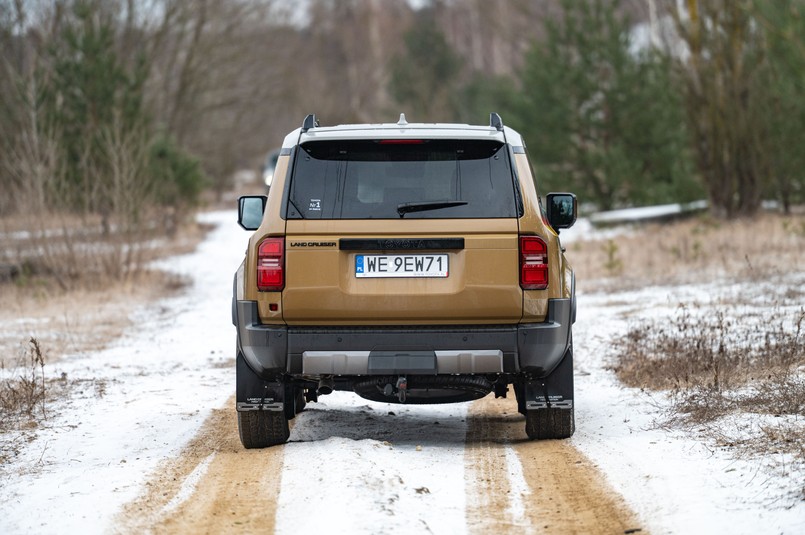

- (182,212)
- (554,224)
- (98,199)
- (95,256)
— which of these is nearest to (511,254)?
(554,224)

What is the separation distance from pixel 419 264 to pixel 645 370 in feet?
12.2

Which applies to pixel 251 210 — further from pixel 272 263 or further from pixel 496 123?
pixel 496 123

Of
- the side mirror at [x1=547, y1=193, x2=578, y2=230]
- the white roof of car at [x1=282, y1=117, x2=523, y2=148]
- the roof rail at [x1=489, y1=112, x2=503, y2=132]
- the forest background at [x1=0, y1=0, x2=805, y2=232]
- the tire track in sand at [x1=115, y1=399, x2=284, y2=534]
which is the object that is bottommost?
the tire track in sand at [x1=115, y1=399, x2=284, y2=534]

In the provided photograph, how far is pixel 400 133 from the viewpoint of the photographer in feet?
20.5

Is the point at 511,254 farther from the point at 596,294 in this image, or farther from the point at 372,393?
the point at 596,294

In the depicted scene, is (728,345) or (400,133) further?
(728,345)

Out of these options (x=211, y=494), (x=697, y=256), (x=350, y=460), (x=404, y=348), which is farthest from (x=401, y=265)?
(x=697, y=256)

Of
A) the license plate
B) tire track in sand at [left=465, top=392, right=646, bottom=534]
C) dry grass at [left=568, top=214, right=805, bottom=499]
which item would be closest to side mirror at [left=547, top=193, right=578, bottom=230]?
the license plate

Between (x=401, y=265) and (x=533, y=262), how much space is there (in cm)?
70

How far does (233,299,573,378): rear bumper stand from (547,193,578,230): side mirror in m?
0.92

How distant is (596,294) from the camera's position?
1628 cm

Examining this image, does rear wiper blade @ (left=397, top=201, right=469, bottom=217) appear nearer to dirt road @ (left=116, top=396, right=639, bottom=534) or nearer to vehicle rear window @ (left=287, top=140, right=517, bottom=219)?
vehicle rear window @ (left=287, top=140, right=517, bottom=219)

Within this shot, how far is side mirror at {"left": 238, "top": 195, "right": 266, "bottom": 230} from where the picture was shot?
22.5 feet

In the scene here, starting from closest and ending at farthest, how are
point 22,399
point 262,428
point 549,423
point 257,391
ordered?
point 257,391 → point 262,428 → point 549,423 → point 22,399
